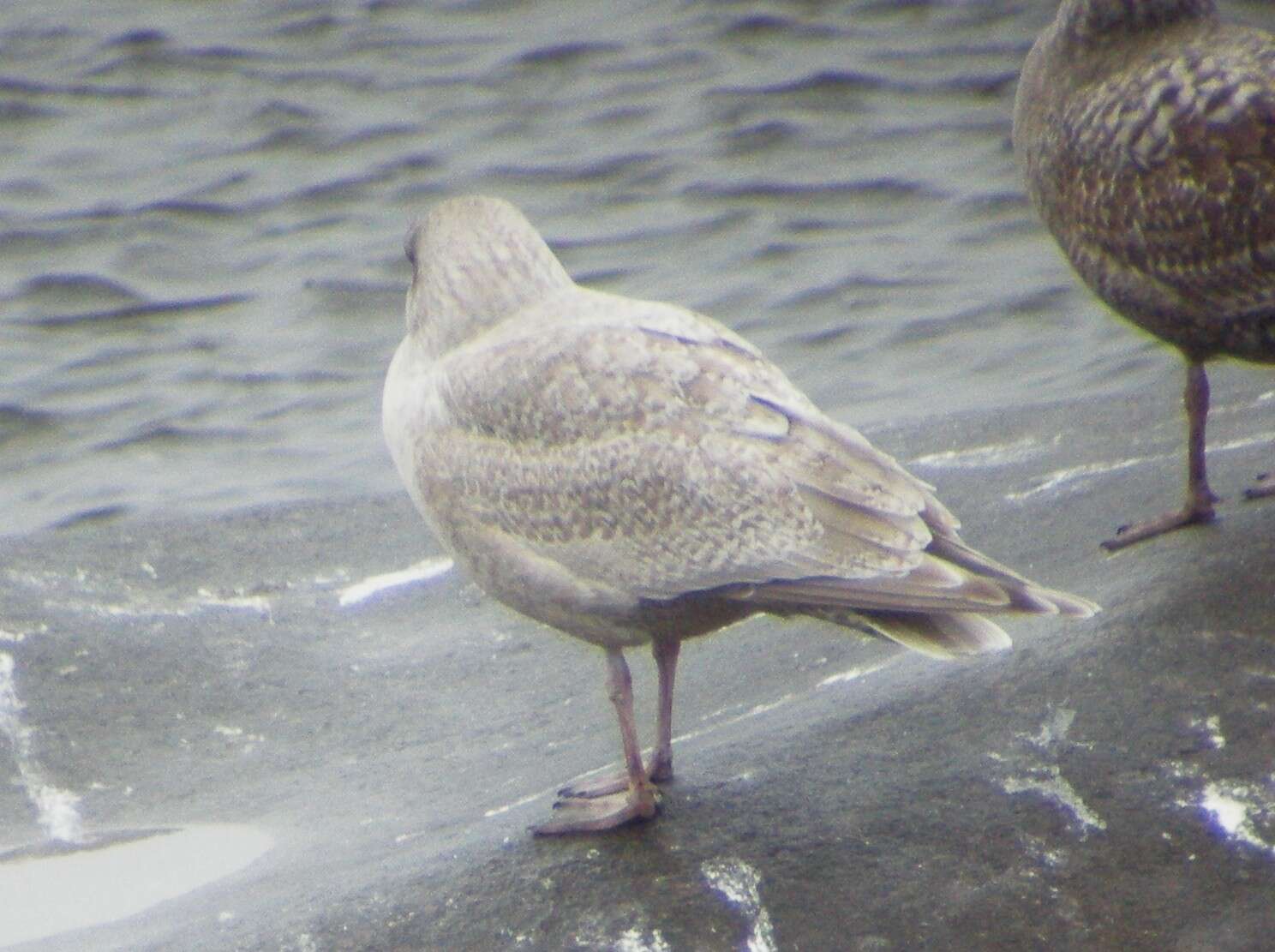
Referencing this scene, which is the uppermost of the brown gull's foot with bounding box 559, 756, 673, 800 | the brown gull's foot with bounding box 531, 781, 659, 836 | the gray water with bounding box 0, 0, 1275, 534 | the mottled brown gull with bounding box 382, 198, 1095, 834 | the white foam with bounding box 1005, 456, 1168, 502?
the mottled brown gull with bounding box 382, 198, 1095, 834

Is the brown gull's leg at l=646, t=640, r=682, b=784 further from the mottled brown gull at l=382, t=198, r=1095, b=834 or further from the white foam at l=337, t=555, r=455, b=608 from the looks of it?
the white foam at l=337, t=555, r=455, b=608

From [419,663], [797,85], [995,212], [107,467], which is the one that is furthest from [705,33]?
[419,663]

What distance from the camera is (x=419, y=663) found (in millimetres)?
6309

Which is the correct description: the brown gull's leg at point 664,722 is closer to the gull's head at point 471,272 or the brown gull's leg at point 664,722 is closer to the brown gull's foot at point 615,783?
the brown gull's foot at point 615,783

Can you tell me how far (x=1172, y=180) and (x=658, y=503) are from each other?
2280 millimetres

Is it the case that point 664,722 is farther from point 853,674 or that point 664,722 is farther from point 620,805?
point 853,674

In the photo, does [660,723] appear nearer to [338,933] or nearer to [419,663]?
[338,933]

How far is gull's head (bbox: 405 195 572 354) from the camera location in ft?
16.2

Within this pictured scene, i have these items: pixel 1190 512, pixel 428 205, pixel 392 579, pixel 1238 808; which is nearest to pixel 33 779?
pixel 392 579

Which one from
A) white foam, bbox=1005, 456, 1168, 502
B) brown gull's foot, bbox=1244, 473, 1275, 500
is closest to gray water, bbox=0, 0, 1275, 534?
white foam, bbox=1005, 456, 1168, 502

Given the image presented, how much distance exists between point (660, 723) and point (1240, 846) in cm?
140

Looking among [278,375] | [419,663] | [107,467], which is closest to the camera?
[419,663]

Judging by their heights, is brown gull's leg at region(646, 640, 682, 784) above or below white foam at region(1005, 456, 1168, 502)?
above

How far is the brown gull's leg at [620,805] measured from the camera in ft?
14.6
